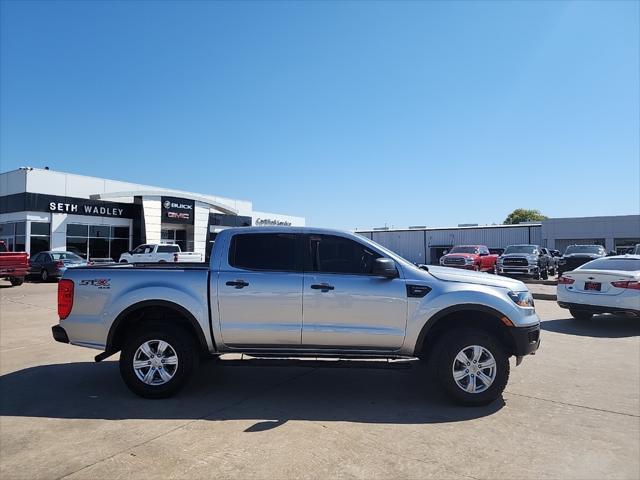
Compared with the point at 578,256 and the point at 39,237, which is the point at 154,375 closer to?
the point at 578,256

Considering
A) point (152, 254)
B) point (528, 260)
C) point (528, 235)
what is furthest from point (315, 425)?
point (528, 235)

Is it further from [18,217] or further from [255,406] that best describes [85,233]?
[255,406]

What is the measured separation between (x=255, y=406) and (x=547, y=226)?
51.4 metres

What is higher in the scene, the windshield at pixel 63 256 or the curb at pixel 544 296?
the windshield at pixel 63 256

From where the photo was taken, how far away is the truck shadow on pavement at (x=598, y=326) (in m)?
9.32

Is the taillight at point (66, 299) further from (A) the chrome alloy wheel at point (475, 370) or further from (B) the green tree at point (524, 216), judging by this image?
(B) the green tree at point (524, 216)

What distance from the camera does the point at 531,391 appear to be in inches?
217

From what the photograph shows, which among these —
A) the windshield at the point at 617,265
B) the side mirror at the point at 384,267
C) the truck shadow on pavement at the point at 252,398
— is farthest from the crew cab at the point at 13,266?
the windshield at the point at 617,265

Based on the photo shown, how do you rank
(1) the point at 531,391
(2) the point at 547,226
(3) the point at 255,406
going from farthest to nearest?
(2) the point at 547,226 → (1) the point at 531,391 → (3) the point at 255,406

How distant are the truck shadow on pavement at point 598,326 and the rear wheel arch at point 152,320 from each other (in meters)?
7.72

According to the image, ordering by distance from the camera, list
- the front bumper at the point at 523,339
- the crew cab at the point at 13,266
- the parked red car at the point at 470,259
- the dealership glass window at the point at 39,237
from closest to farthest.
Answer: the front bumper at the point at 523,339
the crew cab at the point at 13,266
the parked red car at the point at 470,259
the dealership glass window at the point at 39,237

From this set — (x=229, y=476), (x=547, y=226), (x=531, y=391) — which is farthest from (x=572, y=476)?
(x=547, y=226)

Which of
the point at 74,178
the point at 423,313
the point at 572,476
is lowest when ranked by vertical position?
the point at 572,476

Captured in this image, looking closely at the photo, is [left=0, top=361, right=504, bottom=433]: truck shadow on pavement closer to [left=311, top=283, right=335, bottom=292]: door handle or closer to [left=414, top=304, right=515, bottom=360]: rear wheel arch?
[left=414, top=304, right=515, bottom=360]: rear wheel arch
